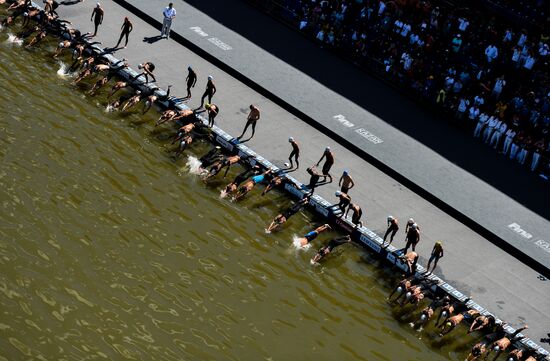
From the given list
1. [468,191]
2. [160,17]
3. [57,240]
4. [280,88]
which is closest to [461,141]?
[468,191]

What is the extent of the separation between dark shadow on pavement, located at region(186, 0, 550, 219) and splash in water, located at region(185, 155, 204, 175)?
34.6ft

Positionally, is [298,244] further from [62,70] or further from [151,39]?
[151,39]

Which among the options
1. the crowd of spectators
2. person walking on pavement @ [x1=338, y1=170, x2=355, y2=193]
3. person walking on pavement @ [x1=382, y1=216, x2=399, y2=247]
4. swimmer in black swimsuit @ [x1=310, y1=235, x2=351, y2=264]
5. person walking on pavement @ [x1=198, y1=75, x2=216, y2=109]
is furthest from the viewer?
the crowd of spectators

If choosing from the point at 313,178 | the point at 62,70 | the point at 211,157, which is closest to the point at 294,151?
the point at 313,178

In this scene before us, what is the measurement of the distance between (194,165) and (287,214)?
188 inches

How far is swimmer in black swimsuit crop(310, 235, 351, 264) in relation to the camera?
123 feet

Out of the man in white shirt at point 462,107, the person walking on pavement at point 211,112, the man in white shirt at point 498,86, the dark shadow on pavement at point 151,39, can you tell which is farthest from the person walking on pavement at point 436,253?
the dark shadow on pavement at point 151,39

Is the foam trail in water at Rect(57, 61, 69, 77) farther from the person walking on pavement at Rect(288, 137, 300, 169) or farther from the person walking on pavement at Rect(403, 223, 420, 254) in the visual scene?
the person walking on pavement at Rect(403, 223, 420, 254)

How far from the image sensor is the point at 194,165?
136 ft

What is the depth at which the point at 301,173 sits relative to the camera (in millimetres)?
42469

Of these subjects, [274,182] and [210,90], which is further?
[210,90]

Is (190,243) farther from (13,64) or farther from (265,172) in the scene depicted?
(13,64)

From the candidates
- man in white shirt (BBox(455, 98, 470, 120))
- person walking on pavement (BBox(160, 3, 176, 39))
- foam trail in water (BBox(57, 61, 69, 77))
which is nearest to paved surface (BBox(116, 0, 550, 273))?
man in white shirt (BBox(455, 98, 470, 120))

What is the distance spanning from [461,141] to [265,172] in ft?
37.2
